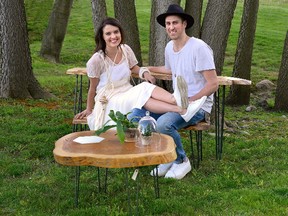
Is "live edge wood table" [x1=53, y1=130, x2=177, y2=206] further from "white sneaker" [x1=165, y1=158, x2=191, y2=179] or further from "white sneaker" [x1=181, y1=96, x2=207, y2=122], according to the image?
"white sneaker" [x1=165, y1=158, x2=191, y2=179]

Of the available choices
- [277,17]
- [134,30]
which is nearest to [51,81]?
[134,30]

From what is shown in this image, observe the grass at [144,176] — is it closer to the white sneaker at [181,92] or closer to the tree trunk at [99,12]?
the white sneaker at [181,92]

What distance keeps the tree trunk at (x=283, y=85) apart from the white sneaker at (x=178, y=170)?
637 centimetres

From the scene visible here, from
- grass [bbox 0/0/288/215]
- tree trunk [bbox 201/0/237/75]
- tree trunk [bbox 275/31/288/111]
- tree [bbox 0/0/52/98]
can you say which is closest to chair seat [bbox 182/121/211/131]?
grass [bbox 0/0/288/215]

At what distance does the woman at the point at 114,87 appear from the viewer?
5828 mm

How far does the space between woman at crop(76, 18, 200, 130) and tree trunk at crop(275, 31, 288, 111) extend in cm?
609

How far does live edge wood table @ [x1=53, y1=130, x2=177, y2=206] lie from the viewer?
4262 millimetres

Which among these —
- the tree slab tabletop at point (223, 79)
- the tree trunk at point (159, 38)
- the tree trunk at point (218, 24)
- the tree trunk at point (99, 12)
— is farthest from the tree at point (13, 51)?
the tree trunk at point (218, 24)

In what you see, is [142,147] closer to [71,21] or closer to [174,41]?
[174,41]

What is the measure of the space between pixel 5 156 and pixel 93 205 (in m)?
2.08

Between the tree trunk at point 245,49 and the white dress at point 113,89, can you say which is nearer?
the white dress at point 113,89

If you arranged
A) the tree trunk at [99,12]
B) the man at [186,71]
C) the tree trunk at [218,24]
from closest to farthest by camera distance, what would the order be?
the man at [186,71] → the tree trunk at [218,24] → the tree trunk at [99,12]

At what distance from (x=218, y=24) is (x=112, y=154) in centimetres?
423

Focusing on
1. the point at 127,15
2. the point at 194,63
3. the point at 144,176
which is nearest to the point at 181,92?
the point at 194,63
